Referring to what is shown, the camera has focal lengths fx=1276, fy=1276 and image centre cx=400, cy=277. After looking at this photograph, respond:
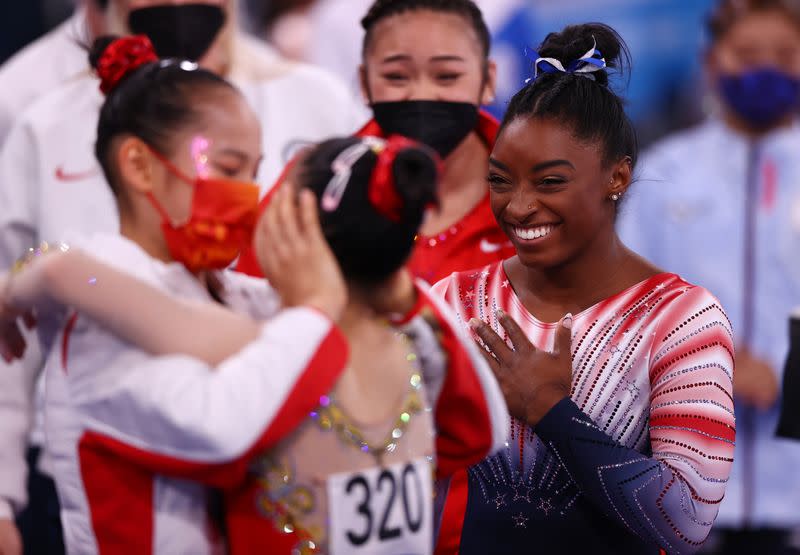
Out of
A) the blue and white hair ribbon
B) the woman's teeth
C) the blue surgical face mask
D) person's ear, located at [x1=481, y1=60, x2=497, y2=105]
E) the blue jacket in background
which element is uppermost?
the blue and white hair ribbon

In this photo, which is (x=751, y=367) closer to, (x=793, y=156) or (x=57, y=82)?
(x=793, y=156)

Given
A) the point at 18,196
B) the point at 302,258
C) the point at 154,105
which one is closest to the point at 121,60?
the point at 154,105

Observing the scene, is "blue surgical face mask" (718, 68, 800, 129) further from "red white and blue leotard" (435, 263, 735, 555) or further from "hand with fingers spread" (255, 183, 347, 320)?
"hand with fingers spread" (255, 183, 347, 320)

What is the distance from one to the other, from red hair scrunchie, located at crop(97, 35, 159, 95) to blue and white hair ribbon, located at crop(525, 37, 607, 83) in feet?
2.55

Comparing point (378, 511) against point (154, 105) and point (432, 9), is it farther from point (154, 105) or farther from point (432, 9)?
point (432, 9)

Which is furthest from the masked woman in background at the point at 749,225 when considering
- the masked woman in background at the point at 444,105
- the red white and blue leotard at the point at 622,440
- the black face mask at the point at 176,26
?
the red white and blue leotard at the point at 622,440

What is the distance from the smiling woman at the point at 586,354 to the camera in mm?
2299

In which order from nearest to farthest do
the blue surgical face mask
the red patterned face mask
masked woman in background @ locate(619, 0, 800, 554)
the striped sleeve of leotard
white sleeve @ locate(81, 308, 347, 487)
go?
white sleeve @ locate(81, 308, 347, 487), the red patterned face mask, the striped sleeve of leotard, masked woman in background @ locate(619, 0, 800, 554), the blue surgical face mask

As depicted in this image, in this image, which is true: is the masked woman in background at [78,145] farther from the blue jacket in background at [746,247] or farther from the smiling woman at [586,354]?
the blue jacket in background at [746,247]

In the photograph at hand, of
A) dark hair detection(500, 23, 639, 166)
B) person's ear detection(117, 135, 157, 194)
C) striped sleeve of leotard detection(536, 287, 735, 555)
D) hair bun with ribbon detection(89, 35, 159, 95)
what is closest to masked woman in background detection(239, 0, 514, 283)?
dark hair detection(500, 23, 639, 166)

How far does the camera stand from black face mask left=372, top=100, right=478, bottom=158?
3.06m

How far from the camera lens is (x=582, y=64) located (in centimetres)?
254

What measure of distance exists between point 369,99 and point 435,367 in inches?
51.0

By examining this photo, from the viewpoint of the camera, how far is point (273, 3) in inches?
277
